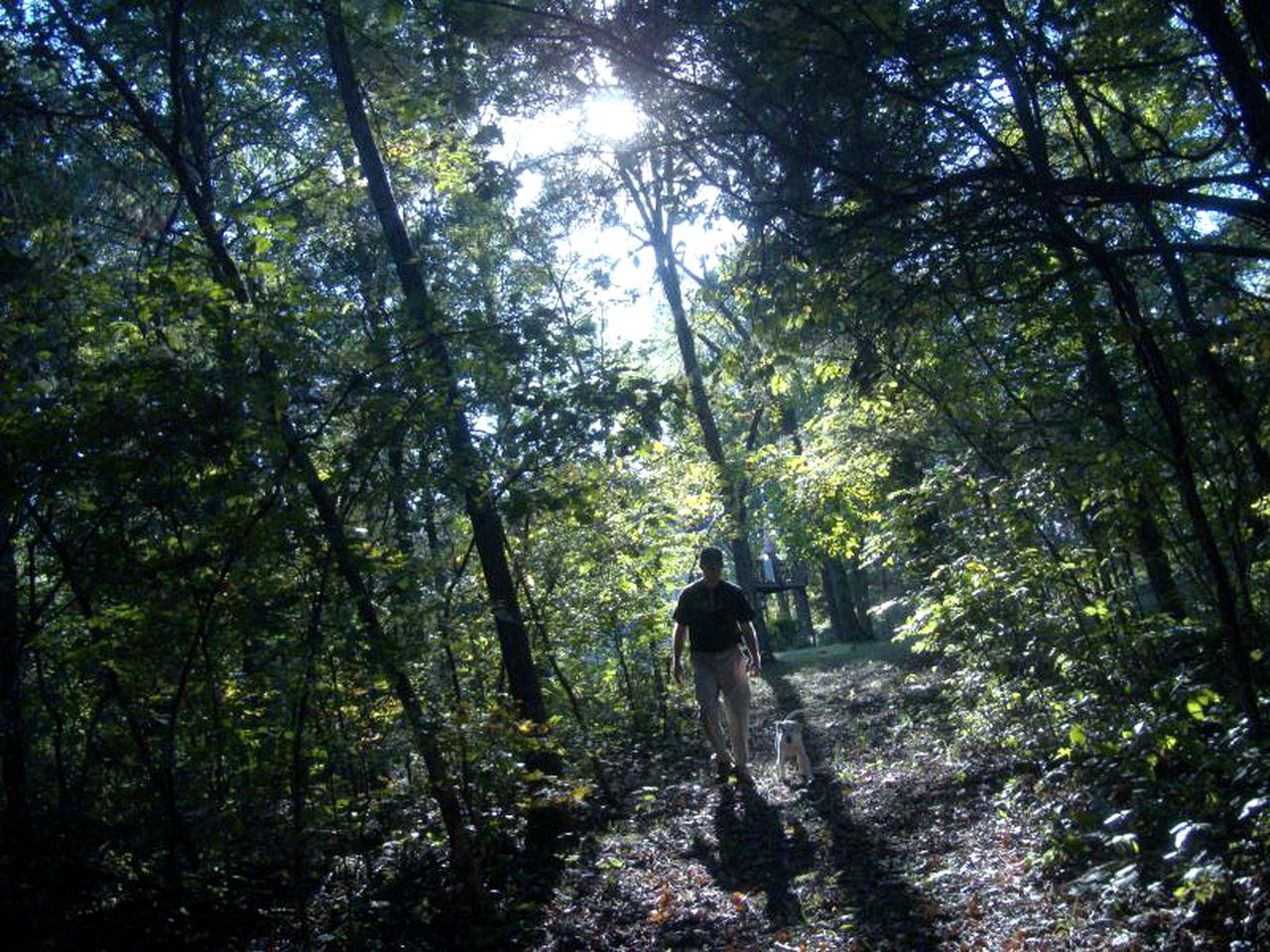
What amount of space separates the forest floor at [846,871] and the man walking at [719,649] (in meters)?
0.47

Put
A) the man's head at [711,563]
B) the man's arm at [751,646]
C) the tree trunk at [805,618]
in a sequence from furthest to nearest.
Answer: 1. the tree trunk at [805,618]
2. the man's head at [711,563]
3. the man's arm at [751,646]

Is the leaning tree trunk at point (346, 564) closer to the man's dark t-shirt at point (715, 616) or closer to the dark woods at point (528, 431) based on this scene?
the dark woods at point (528, 431)

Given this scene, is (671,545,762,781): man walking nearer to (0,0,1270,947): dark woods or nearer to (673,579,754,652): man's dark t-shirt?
(673,579,754,652): man's dark t-shirt

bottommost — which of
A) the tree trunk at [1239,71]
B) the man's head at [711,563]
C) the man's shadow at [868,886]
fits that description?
the man's shadow at [868,886]

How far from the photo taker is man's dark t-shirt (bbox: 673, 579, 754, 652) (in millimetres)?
8852

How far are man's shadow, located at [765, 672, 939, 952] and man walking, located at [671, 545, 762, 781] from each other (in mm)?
1019

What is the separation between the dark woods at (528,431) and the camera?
473 cm

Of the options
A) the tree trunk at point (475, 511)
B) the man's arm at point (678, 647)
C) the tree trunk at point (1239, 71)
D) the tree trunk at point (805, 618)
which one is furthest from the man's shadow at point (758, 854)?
the tree trunk at point (805, 618)

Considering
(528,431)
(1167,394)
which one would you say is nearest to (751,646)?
(528,431)

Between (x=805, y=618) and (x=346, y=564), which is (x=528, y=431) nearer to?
(x=346, y=564)

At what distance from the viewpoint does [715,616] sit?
8.85 metres

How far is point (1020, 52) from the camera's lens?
5.24 meters

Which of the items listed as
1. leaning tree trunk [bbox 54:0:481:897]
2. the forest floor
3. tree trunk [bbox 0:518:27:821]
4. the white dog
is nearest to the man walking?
the white dog

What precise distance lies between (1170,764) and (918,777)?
2708mm
